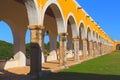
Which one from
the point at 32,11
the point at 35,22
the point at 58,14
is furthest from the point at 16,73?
the point at 58,14

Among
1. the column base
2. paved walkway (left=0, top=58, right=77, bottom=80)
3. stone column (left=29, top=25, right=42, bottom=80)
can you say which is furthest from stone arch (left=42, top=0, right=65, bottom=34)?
the column base

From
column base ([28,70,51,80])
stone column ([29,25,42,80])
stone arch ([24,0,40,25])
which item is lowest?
column base ([28,70,51,80])

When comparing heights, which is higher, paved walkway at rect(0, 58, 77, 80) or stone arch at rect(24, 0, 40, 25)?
stone arch at rect(24, 0, 40, 25)

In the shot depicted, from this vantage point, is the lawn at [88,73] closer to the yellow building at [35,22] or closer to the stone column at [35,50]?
the stone column at [35,50]

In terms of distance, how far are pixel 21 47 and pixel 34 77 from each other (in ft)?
25.8

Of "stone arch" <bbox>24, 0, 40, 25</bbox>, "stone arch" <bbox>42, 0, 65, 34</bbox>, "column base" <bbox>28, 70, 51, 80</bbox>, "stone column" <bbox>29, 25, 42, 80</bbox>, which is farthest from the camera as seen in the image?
"stone arch" <bbox>42, 0, 65, 34</bbox>

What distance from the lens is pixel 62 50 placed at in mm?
16656

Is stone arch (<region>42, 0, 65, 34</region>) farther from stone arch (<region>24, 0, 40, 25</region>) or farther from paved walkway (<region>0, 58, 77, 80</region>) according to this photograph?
stone arch (<region>24, 0, 40, 25</region>)

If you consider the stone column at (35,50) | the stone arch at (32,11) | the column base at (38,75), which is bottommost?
the column base at (38,75)

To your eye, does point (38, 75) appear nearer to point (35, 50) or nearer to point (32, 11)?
point (35, 50)

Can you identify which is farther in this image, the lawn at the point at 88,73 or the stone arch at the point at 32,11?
the stone arch at the point at 32,11

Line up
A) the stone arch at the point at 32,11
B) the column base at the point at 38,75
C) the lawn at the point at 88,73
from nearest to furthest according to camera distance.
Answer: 1. the column base at the point at 38,75
2. the lawn at the point at 88,73
3. the stone arch at the point at 32,11

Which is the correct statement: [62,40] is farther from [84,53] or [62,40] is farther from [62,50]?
[84,53]

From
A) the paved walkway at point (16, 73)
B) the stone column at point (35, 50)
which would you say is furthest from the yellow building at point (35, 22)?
the paved walkway at point (16, 73)
